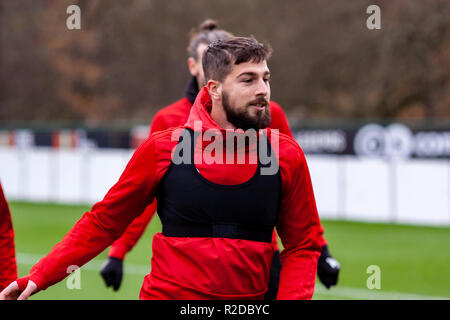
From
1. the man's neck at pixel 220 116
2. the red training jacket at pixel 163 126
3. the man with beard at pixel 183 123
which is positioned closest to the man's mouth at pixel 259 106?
the man's neck at pixel 220 116

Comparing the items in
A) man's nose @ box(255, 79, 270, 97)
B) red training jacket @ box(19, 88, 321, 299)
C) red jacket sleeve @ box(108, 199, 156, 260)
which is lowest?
red jacket sleeve @ box(108, 199, 156, 260)

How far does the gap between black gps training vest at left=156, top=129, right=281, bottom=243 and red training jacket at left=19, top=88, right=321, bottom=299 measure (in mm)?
33

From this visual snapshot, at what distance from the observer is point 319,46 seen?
2967 cm

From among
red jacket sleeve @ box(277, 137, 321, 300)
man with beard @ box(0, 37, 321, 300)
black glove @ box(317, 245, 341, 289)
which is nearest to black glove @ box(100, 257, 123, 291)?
black glove @ box(317, 245, 341, 289)

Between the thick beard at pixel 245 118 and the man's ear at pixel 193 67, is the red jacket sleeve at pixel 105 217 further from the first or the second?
the man's ear at pixel 193 67

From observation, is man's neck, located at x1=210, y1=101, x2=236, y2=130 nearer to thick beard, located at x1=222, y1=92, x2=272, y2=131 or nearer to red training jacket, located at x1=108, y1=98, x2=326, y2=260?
thick beard, located at x1=222, y1=92, x2=272, y2=131

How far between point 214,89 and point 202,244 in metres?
0.72

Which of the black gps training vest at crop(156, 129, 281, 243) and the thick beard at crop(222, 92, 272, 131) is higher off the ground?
the thick beard at crop(222, 92, 272, 131)

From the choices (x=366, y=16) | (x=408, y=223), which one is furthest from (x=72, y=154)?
(x=366, y=16)

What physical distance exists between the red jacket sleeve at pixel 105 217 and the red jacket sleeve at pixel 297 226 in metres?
0.59

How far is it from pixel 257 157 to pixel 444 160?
11.7 m

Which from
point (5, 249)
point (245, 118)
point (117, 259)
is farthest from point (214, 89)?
point (117, 259)

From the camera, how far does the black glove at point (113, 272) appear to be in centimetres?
525

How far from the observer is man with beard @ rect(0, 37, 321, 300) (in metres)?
3.47
